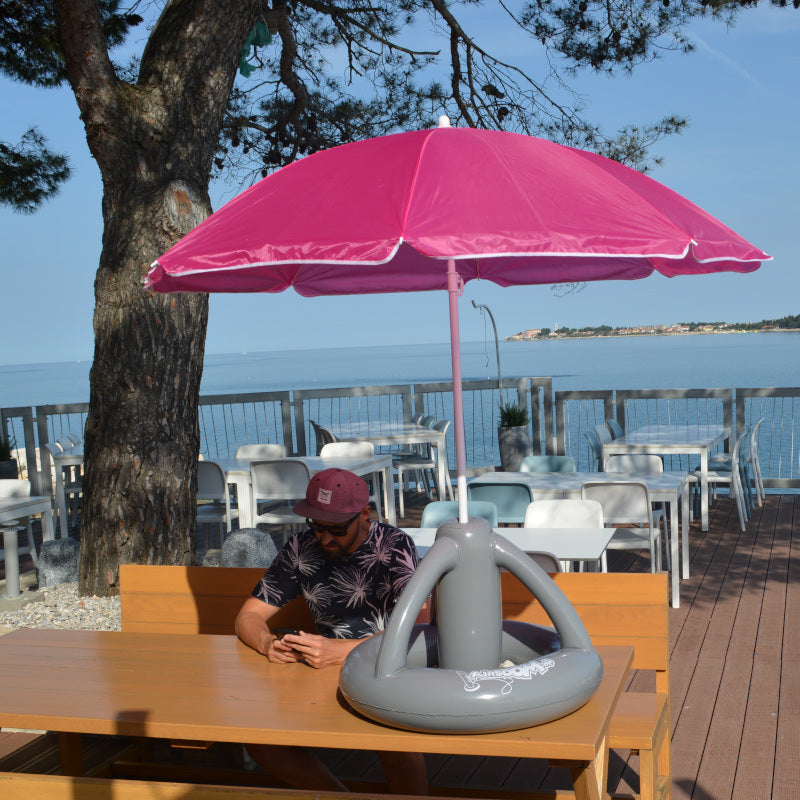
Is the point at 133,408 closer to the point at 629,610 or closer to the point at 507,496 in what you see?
the point at 507,496

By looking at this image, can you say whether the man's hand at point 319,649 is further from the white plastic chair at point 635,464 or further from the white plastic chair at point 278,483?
the white plastic chair at point 635,464

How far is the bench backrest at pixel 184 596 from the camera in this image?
11.5 ft

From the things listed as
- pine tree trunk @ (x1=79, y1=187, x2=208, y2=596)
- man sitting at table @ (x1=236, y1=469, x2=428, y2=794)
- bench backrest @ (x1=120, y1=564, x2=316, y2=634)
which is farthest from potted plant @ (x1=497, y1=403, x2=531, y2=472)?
man sitting at table @ (x1=236, y1=469, x2=428, y2=794)

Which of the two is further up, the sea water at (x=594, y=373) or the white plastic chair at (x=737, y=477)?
the sea water at (x=594, y=373)

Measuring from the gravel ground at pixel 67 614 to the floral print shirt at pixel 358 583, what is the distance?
260cm

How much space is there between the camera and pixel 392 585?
9.61ft

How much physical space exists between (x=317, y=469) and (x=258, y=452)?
139 centimetres

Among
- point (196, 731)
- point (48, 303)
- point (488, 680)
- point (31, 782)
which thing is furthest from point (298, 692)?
point (48, 303)

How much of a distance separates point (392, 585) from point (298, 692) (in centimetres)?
62

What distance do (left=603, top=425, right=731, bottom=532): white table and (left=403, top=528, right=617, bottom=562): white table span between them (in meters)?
3.09

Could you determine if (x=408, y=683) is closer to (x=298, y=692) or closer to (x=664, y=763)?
(x=298, y=692)

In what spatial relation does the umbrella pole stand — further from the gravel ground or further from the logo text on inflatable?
the gravel ground

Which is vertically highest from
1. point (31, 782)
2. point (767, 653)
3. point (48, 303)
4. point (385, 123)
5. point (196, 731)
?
point (48, 303)

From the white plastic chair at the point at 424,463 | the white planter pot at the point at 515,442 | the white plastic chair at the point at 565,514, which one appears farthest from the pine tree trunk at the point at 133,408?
the white planter pot at the point at 515,442
